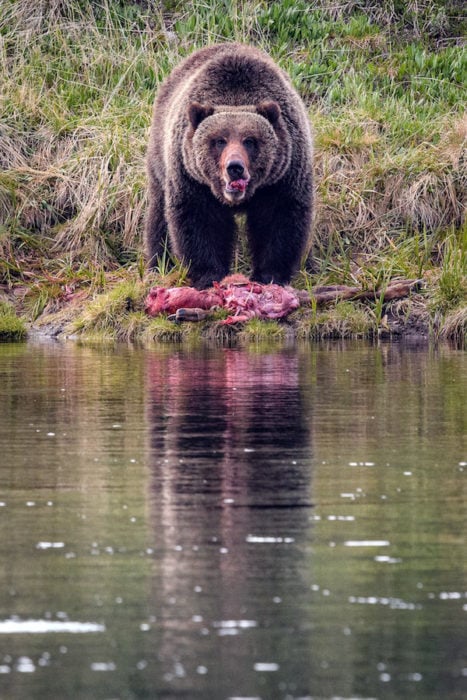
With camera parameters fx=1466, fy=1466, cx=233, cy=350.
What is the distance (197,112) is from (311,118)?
4007mm

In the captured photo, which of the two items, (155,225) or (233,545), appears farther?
(155,225)

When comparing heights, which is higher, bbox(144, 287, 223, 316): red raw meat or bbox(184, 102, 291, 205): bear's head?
bbox(184, 102, 291, 205): bear's head

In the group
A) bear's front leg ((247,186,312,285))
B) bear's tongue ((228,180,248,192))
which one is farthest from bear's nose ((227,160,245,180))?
bear's front leg ((247,186,312,285))

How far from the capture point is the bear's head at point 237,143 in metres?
14.1

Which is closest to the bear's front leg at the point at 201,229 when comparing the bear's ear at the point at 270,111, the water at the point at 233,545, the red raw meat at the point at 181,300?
the red raw meat at the point at 181,300

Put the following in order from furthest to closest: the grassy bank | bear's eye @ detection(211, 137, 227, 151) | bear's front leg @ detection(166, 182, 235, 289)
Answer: the grassy bank, bear's front leg @ detection(166, 182, 235, 289), bear's eye @ detection(211, 137, 227, 151)

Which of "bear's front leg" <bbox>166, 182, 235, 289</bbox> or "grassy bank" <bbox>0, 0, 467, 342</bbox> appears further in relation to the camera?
"grassy bank" <bbox>0, 0, 467, 342</bbox>

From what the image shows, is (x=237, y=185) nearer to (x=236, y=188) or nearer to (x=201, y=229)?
(x=236, y=188)

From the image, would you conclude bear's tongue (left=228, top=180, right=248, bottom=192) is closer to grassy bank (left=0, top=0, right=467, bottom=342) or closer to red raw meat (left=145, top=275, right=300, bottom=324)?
red raw meat (left=145, top=275, right=300, bottom=324)

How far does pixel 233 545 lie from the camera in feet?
15.5

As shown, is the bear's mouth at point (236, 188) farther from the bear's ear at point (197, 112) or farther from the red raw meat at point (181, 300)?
the red raw meat at point (181, 300)

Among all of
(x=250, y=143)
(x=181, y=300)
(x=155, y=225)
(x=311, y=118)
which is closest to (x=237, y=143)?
(x=250, y=143)

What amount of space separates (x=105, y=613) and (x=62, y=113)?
1516cm

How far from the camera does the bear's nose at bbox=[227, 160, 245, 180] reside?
13703 mm
